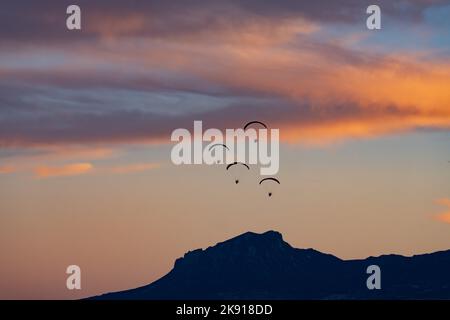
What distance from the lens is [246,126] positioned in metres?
145
